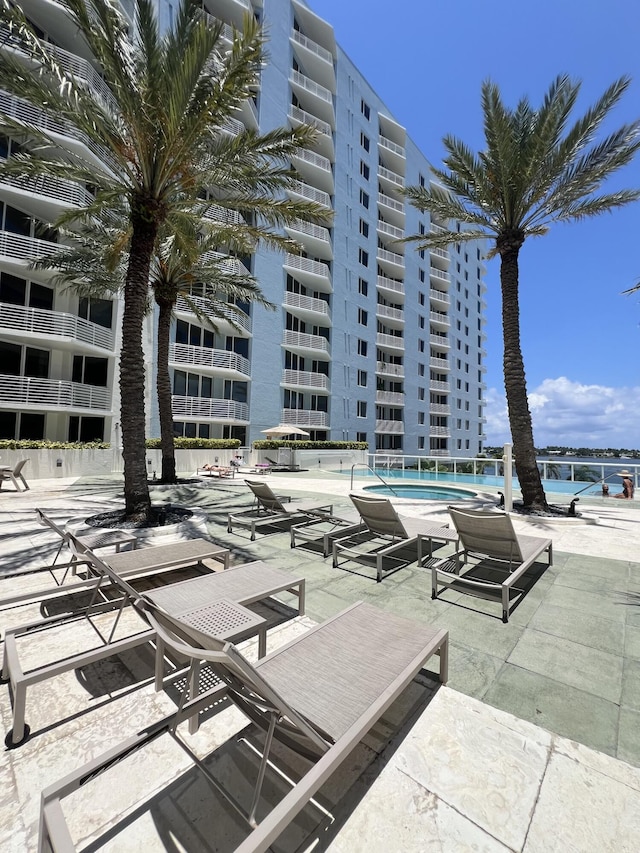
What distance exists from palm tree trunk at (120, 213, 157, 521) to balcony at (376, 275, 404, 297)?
31551mm

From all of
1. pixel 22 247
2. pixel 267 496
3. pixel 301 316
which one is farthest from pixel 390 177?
pixel 267 496

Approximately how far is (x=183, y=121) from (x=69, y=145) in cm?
1585

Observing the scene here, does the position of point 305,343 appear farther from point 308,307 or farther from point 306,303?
point 306,303

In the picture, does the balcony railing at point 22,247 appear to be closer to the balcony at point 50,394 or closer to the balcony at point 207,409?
the balcony at point 50,394

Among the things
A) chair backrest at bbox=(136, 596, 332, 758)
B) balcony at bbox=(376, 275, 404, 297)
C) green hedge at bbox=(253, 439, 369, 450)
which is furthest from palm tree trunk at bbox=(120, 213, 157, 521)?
balcony at bbox=(376, 275, 404, 297)

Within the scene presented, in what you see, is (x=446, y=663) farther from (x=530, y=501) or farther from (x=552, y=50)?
(x=552, y=50)

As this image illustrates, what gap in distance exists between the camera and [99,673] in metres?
3.00

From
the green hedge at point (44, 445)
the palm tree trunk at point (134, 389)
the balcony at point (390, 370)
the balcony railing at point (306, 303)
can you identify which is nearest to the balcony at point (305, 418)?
the balcony railing at point (306, 303)

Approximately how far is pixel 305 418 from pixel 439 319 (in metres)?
24.3

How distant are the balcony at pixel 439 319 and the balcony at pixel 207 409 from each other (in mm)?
27784

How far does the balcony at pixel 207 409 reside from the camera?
75.4 feet

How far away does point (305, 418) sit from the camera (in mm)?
29750

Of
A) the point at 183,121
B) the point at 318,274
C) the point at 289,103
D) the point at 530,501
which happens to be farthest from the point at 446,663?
the point at 289,103

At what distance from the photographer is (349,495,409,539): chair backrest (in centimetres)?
550
